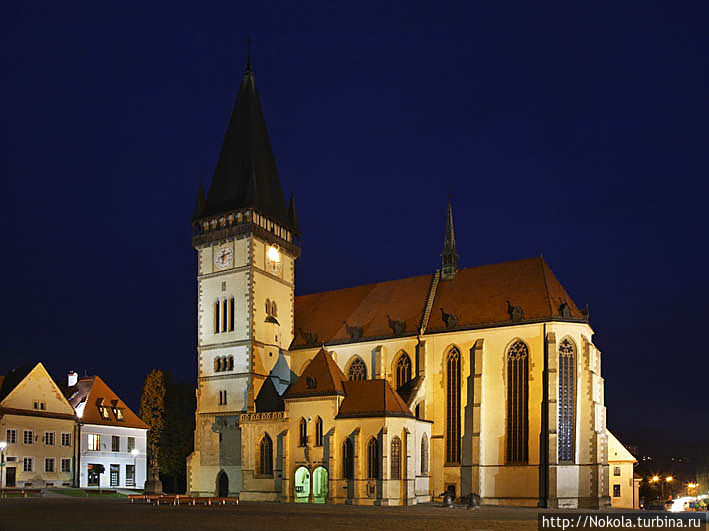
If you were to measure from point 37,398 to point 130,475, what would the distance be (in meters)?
10.9

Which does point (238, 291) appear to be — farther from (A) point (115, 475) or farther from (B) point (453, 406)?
(A) point (115, 475)

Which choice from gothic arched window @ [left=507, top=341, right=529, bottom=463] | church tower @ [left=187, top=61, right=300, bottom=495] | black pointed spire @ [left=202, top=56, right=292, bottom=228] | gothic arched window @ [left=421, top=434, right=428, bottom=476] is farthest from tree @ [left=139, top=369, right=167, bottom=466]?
gothic arched window @ [left=507, top=341, right=529, bottom=463]

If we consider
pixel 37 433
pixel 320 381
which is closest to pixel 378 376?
pixel 320 381

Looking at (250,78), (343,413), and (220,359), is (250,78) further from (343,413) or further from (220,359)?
(343,413)

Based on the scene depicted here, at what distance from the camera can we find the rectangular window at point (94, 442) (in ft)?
198

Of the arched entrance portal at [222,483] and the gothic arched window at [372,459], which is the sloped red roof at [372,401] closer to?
the gothic arched window at [372,459]

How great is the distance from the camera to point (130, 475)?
6347cm

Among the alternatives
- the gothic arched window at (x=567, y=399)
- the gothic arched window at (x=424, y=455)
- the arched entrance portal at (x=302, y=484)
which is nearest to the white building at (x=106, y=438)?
the arched entrance portal at (x=302, y=484)

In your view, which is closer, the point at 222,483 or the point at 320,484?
the point at 320,484

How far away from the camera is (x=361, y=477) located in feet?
151

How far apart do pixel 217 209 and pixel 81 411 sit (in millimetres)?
19347

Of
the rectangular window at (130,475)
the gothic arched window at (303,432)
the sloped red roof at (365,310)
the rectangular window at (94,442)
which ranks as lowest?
the rectangular window at (130,475)

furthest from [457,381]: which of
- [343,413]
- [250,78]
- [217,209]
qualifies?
[250,78]

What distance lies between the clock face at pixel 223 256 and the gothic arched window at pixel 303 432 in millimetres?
14674
